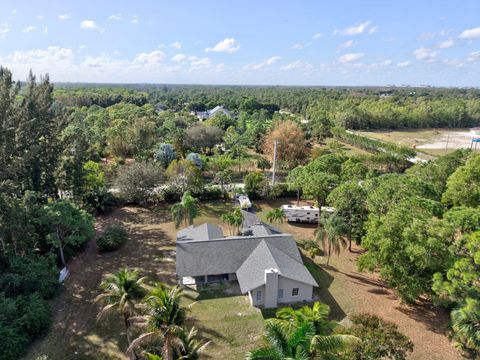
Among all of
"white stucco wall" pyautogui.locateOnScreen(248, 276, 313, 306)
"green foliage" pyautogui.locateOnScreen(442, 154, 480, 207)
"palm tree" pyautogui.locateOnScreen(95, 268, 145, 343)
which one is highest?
"green foliage" pyautogui.locateOnScreen(442, 154, 480, 207)

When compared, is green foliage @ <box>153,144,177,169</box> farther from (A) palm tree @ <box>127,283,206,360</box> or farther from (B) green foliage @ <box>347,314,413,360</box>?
(B) green foliage @ <box>347,314,413,360</box>

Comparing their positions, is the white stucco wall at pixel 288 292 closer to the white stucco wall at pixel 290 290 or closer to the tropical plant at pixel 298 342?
the white stucco wall at pixel 290 290

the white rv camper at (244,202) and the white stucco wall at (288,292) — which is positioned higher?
the white rv camper at (244,202)

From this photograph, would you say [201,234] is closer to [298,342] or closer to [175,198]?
[175,198]

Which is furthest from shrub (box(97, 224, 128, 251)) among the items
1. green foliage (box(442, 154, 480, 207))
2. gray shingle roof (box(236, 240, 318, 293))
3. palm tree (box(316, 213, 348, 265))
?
green foliage (box(442, 154, 480, 207))

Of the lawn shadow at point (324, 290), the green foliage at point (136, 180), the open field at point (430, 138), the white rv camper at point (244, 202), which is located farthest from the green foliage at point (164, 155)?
the open field at point (430, 138)

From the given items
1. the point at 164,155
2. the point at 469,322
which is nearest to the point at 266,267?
the point at 469,322
